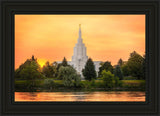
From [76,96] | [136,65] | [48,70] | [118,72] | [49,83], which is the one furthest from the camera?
[118,72]

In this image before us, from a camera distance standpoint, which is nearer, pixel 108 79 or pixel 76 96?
pixel 76 96

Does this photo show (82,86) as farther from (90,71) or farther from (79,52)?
(79,52)

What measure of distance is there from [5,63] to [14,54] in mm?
228

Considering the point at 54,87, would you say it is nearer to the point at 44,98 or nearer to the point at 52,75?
the point at 52,75

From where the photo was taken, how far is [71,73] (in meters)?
6.60

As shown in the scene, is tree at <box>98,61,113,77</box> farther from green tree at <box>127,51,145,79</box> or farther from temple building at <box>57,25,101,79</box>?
green tree at <box>127,51,145,79</box>

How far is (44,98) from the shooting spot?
497 centimetres

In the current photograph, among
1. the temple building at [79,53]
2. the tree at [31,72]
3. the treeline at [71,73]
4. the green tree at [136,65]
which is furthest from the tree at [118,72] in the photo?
the tree at [31,72]

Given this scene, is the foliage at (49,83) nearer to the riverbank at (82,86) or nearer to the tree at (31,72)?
the riverbank at (82,86)

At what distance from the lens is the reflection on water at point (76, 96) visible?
489 cm
